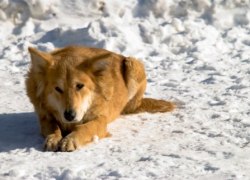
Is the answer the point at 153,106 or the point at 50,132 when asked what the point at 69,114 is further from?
the point at 153,106

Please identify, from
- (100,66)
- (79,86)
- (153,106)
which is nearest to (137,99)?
(153,106)

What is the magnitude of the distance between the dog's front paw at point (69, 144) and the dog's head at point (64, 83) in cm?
19

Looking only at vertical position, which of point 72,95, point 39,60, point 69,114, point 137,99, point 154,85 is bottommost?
point 154,85

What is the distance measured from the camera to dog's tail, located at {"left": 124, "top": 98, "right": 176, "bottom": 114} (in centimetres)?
808

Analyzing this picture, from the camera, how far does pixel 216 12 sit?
41.4ft

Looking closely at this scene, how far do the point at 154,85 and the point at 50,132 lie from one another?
2967 mm

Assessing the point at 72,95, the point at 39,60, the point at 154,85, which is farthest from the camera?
the point at 154,85

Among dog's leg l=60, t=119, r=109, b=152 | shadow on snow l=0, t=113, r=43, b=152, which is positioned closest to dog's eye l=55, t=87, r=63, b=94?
dog's leg l=60, t=119, r=109, b=152

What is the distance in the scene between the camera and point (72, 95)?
655 cm

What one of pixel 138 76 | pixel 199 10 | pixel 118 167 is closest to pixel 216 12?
pixel 199 10

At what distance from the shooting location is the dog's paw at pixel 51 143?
21.1 ft

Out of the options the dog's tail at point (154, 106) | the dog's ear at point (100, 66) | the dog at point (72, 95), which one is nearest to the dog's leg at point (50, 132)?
the dog at point (72, 95)

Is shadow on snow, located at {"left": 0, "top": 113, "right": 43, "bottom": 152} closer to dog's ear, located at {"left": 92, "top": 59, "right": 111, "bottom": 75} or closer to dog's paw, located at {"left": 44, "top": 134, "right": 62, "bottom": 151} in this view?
dog's paw, located at {"left": 44, "top": 134, "right": 62, "bottom": 151}

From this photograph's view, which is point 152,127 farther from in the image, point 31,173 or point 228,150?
point 31,173
